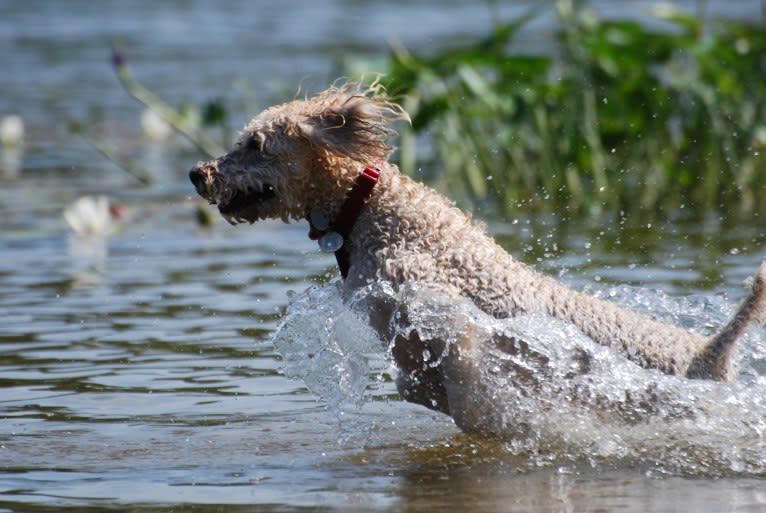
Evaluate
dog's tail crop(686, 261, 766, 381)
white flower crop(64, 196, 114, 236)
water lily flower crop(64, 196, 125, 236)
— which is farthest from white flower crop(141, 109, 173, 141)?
dog's tail crop(686, 261, 766, 381)

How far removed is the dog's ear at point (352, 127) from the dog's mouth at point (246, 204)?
0.33m

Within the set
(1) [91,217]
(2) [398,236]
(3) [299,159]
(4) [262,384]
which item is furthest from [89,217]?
(2) [398,236]

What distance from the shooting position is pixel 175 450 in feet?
20.7

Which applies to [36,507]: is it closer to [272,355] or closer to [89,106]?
[272,355]

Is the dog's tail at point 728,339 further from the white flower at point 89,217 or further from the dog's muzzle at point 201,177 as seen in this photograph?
the white flower at point 89,217

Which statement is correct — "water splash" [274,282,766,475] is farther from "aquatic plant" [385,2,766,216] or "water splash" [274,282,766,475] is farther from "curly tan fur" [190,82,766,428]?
"aquatic plant" [385,2,766,216]

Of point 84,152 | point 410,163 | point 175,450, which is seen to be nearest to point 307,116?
point 175,450

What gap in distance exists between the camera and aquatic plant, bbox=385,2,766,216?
37.2 ft

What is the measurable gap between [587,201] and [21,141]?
25.2ft

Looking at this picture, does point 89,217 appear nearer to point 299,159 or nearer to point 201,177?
point 201,177

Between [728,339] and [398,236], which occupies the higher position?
[398,236]

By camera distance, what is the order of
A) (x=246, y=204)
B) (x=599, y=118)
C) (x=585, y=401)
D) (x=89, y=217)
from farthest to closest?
(x=599, y=118)
(x=89, y=217)
(x=246, y=204)
(x=585, y=401)

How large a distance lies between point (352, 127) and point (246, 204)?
1.98 ft

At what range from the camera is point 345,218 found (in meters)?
6.34
